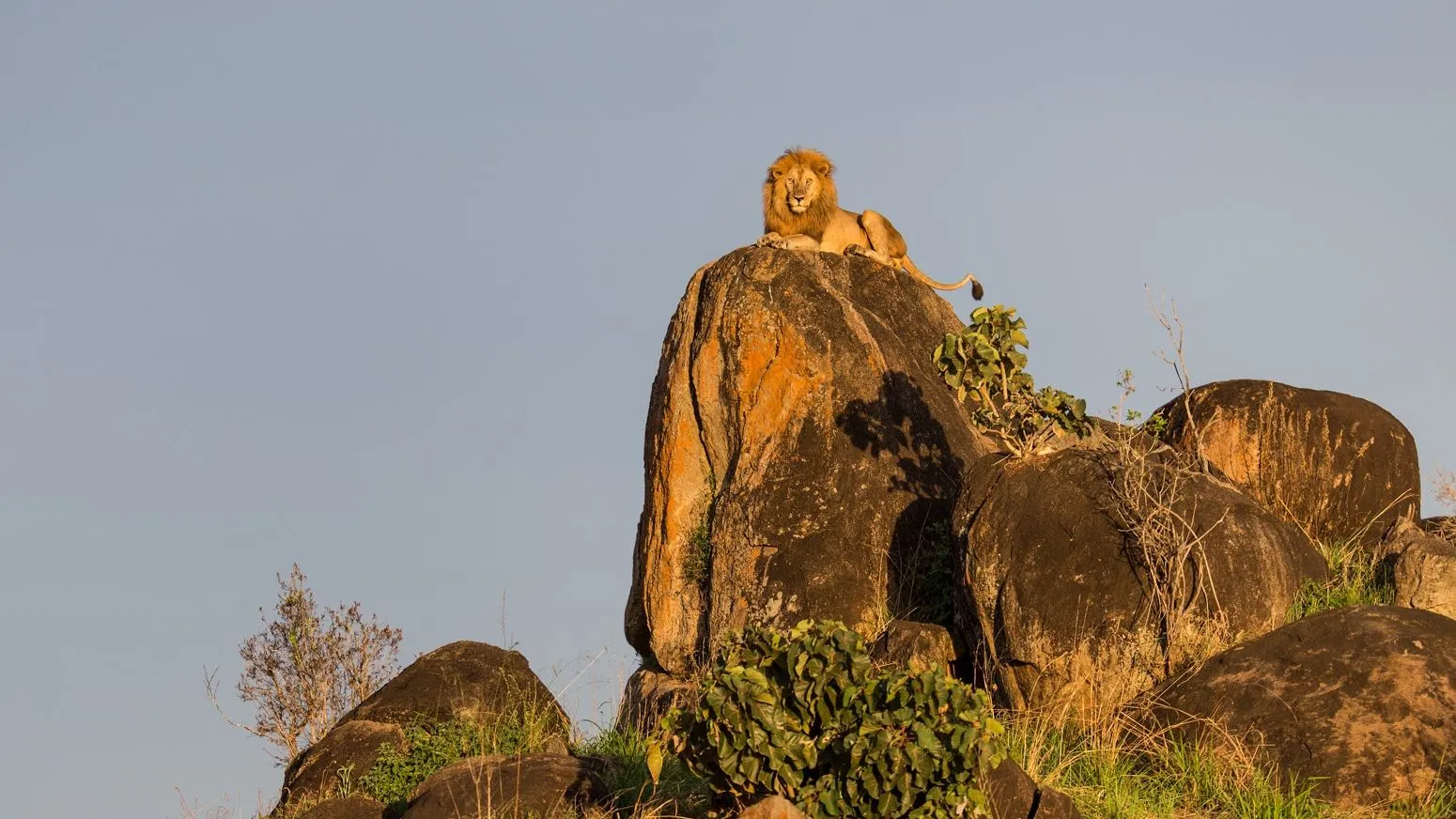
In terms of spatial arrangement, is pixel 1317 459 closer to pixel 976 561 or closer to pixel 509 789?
pixel 976 561

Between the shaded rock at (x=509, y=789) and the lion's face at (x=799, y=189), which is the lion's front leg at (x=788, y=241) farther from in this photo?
the shaded rock at (x=509, y=789)

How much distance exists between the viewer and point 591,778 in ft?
38.3

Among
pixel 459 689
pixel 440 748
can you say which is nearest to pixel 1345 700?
pixel 440 748

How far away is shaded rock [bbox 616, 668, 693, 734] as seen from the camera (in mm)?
14891

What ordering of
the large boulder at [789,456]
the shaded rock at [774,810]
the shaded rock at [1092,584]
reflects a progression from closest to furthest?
the shaded rock at [774,810] < the shaded rock at [1092,584] < the large boulder at [789,456]

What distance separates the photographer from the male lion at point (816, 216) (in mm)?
18766

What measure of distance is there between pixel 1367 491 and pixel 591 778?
897 centimetres

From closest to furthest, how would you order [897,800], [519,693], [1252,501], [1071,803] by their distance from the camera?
[897,800], [1071,803], [1252,501], [519,693]

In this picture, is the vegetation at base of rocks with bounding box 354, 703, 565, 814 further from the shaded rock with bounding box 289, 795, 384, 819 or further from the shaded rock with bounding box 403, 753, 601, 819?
the shaded rock with bounding box 403, 753, 601, 819

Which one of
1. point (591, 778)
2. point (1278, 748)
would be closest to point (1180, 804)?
point (1278, 748)

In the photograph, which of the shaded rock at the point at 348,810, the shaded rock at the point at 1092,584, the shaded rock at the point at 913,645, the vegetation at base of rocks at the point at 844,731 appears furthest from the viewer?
the shaded rock at the point at 913,645

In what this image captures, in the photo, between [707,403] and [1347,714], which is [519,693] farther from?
[1347,714]

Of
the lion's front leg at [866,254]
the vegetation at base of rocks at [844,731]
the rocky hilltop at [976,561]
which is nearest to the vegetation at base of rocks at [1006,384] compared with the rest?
the rocky hilltop at [976,561]

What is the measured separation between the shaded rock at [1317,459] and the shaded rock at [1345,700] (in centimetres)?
439
